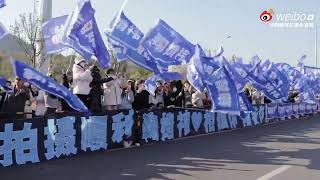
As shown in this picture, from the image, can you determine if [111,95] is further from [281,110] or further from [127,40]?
[281,110]

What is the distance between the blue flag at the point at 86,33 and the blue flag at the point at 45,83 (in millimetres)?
1604

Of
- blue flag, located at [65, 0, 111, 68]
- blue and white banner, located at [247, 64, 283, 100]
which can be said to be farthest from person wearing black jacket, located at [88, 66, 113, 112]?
blue and white banner, located at [247, 64, 283, 100]

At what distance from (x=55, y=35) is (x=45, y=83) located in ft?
7.48

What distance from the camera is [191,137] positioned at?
15617 mm

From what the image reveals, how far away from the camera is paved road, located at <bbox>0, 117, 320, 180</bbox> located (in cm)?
901

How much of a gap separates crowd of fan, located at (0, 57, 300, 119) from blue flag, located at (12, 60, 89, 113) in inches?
23.3

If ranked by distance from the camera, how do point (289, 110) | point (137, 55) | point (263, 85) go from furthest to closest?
point (289, 110)
point (263, 85)
point (137, 55)

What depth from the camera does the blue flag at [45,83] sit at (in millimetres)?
9703

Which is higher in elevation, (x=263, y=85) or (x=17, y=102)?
(x=263, y=85)

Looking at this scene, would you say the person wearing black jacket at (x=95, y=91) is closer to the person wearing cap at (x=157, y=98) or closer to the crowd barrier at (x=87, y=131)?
the crowd barrier at (x=87, y=131)

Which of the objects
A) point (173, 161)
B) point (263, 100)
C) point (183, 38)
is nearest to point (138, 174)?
point (173, 161)

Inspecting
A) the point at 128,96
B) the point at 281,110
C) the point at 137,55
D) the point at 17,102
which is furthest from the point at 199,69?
the point at 281,110

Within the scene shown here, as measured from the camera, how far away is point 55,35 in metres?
12.1

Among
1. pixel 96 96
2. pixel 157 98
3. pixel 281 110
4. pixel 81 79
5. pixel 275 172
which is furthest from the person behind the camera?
pixel 281 110
